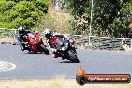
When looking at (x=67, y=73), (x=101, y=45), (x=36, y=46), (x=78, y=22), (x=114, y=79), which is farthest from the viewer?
(x=78, y=22)

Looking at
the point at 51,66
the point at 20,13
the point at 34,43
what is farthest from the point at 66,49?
the point at 20,13

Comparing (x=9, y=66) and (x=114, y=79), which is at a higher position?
(x=114, y=79)

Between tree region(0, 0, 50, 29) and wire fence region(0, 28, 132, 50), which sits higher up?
tree region(0, 0, 50, 29)

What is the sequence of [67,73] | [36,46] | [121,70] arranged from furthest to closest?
[36,46]
[121,70]
[67,73]

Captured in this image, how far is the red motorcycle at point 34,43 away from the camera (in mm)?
28375

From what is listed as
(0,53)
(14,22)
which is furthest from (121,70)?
(14,22)

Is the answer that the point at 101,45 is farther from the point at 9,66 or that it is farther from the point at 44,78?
the point at 44,78

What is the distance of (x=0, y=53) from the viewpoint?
30.0 metres

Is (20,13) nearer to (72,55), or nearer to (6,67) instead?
(72,55)

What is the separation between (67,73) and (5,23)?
29.2m

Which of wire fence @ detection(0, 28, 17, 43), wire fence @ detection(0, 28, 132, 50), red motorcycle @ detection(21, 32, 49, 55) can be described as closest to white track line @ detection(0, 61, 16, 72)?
red motorcycle @ detection(21, 32, 49, 55)

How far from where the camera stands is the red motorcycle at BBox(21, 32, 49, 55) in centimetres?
2838

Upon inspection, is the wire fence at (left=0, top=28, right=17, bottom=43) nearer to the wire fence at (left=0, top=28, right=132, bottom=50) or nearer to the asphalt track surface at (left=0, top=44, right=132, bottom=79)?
the wire fence at (left=0, top=28, right=132, bottom=50)

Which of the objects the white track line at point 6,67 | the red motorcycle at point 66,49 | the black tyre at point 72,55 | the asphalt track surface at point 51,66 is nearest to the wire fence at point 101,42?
the asphalt track surface at point 51,66
